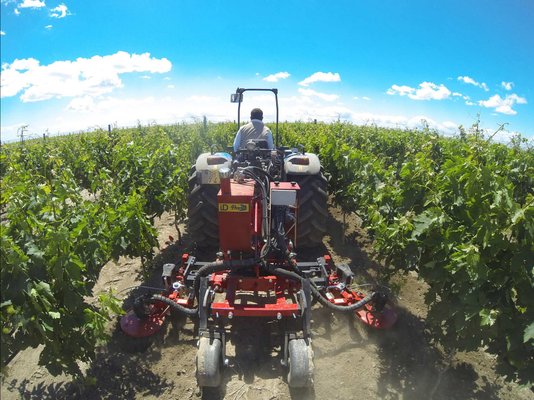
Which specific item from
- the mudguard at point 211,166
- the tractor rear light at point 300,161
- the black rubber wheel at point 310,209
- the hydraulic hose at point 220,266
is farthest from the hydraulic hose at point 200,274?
the tractor rear light at point 300,161

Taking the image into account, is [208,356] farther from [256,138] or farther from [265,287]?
[256,138]

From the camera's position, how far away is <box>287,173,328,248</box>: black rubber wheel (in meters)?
4.79

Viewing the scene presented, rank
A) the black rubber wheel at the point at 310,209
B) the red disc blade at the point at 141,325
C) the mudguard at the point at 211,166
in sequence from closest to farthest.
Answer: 1. the red disc blade at the point at 141,325
2. the mudguard at the point at 211,166
3. the black rubber wheel at the point at 310,209

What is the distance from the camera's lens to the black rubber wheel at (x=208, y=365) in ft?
8.91

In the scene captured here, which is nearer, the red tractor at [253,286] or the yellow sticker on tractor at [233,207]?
the red tractor at [253,286]

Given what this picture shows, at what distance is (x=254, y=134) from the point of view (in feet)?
17.6

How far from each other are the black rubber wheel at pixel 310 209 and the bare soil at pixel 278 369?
46.9 inches

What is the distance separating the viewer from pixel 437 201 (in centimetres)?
302

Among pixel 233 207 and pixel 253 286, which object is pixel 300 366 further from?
pixel 233 207

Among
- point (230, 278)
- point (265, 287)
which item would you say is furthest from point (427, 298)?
point (230, 278)

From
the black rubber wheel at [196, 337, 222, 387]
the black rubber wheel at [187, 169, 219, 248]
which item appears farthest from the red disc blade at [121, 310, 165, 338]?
the black rubber wheel at [187, 169, 219, 248]

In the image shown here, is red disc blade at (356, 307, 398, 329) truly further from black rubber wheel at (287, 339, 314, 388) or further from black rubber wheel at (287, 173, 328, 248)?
black rubber wheel at (287, 173, 328, 248)

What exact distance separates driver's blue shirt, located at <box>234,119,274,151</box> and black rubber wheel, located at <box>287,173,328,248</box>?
812 mm

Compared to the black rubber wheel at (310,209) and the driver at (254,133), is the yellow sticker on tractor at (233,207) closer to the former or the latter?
the black rubber wheel at (310,209)
